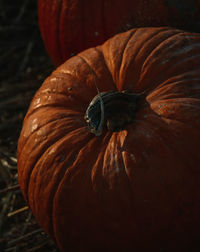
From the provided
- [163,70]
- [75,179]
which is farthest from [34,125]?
[163,70]

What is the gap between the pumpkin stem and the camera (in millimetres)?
2135

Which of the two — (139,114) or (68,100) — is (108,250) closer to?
(139,114)

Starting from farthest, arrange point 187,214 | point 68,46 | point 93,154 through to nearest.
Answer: point 68,46 < point 93,154 < point 187,214

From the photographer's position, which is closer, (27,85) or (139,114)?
(139,114)

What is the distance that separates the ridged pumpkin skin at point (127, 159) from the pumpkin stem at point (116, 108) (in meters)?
0.05

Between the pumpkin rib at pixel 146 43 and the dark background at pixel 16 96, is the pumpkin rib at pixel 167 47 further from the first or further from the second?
the dark background at pixel 16 96

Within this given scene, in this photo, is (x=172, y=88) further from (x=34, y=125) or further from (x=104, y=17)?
(x=104, y=17)

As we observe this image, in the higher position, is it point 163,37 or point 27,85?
point 163,37

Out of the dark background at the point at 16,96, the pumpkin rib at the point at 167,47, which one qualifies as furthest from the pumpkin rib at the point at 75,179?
the dark background at the point at 16,96

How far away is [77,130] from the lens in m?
2.22

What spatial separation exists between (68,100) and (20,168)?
50 centimetres

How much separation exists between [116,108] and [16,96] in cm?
242

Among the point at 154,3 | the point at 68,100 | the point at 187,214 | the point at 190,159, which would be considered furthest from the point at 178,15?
the point at 187,214

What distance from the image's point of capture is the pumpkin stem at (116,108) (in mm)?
2135
